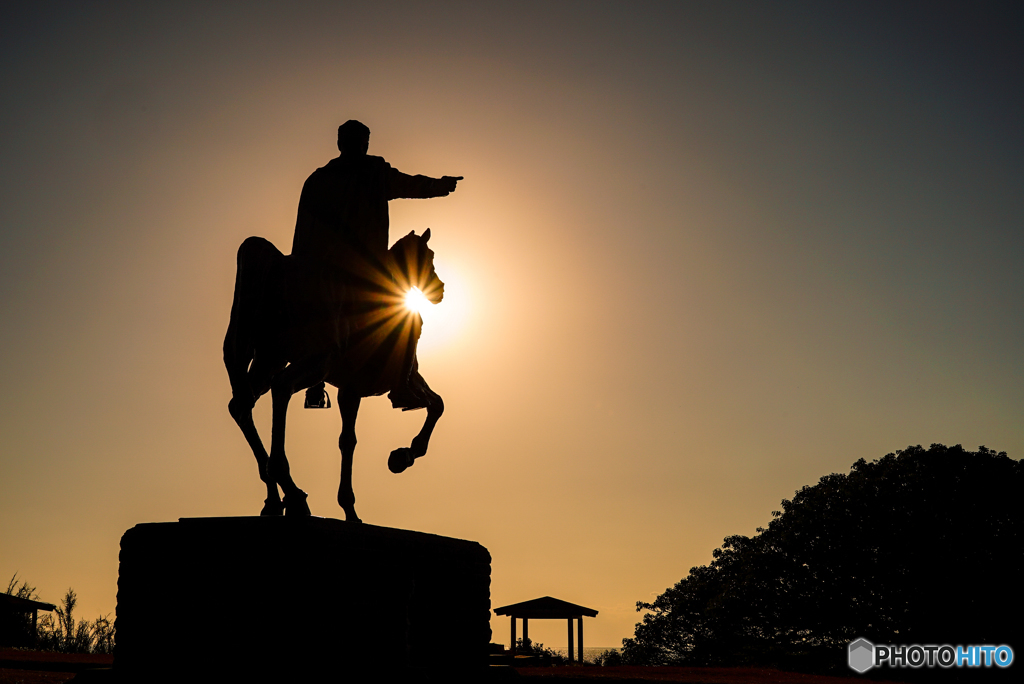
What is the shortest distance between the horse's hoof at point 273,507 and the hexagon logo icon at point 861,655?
83.6 feet

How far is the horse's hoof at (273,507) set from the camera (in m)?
6.05

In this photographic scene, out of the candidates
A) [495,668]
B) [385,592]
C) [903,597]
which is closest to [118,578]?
[385,592]

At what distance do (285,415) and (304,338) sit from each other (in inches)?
22.2

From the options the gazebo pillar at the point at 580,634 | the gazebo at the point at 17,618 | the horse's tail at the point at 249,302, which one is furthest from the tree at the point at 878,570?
the horse's tail at the point at 249,302

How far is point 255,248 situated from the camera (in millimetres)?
6434

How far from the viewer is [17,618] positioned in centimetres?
2598

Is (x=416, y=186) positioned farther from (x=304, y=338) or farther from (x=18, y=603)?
(x=18, y=603)

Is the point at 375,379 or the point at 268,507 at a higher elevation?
the point at 375,379

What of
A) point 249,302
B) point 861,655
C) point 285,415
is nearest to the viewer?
point 285,415

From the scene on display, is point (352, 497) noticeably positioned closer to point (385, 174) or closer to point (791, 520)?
point (385, 174)

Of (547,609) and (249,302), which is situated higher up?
(249,302)

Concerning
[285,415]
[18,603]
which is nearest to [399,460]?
[285,415]

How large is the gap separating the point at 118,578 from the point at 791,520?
95.4 ft

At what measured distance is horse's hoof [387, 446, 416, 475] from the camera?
7105 millimetres
